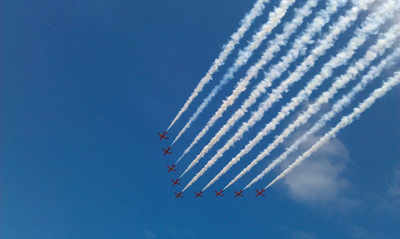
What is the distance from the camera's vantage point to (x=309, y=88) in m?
25.4

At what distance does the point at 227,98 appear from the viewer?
32281 millimetres

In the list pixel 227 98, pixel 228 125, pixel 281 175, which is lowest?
pixel 281 175

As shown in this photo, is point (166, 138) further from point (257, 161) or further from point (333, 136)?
point (333, 136)

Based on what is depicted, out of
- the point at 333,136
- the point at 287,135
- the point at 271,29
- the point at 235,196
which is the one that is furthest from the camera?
the point at 235,196

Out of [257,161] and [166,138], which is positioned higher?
[166,138]

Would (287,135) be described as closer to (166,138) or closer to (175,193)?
(166,138)

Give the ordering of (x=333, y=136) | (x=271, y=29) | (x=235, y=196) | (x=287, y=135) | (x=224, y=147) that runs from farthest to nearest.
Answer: (x=235, y=196), (x=224, y=147), (x=287, y=135), (x=333, y=136), (x=271, y=29)

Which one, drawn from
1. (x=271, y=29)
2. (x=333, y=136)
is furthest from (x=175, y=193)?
(x=271, y=29)

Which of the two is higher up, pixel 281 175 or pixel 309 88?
pixel 309 88

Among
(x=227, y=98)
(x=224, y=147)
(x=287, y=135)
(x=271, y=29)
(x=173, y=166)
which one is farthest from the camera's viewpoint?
(x=173, y=166)

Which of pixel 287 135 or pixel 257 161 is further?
pixel 257 161

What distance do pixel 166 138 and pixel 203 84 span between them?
2029cm

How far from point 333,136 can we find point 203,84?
1726cm

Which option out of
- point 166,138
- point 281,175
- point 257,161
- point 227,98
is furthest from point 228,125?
point 166,138
